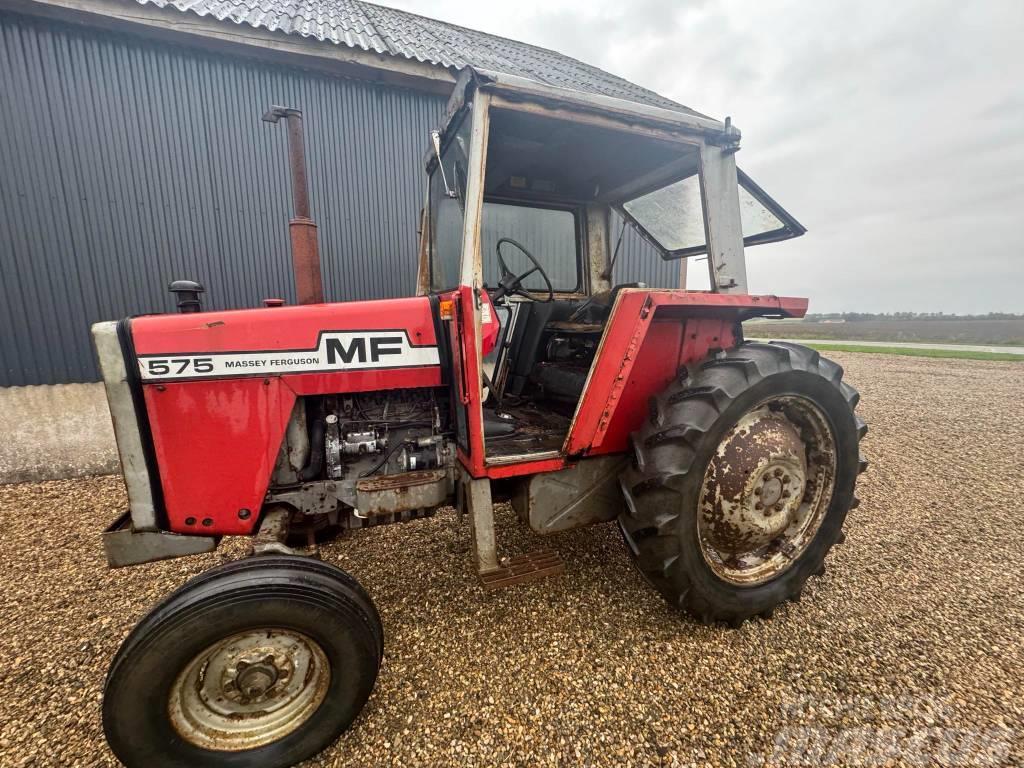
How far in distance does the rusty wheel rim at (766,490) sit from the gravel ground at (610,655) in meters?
0.30

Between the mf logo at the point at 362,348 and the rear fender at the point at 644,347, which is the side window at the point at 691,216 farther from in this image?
the mf logo at the point at 362,348

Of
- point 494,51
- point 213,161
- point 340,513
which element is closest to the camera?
point 340,513

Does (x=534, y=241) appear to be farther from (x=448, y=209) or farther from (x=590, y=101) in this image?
(x=590, y=101)

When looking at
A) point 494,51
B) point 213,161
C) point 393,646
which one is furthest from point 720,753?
point 494,51

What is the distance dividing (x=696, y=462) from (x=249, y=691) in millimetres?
1758

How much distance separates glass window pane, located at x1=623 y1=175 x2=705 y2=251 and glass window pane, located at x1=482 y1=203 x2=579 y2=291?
18.6 inches

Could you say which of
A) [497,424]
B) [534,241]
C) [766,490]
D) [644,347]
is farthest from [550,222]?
[766,490]

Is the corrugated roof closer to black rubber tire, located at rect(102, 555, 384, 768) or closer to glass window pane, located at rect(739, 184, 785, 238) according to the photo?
glass window pane, located at rect(739, 184, 785, 238)

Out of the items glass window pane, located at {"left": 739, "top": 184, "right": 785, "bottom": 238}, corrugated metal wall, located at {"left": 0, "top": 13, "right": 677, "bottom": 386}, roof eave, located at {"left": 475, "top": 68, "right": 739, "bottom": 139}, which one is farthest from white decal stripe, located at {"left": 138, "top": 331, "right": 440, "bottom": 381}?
corrugated metal wall, located at {"left": 0, "top": 13, "right": 677, "bottom": 386}

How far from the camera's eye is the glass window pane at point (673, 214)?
8.14ft

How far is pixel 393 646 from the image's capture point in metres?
1.99

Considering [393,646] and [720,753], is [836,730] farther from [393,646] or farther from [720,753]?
[393,646]

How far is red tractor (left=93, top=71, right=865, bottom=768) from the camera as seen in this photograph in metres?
1.46

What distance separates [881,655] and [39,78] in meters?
6.88
